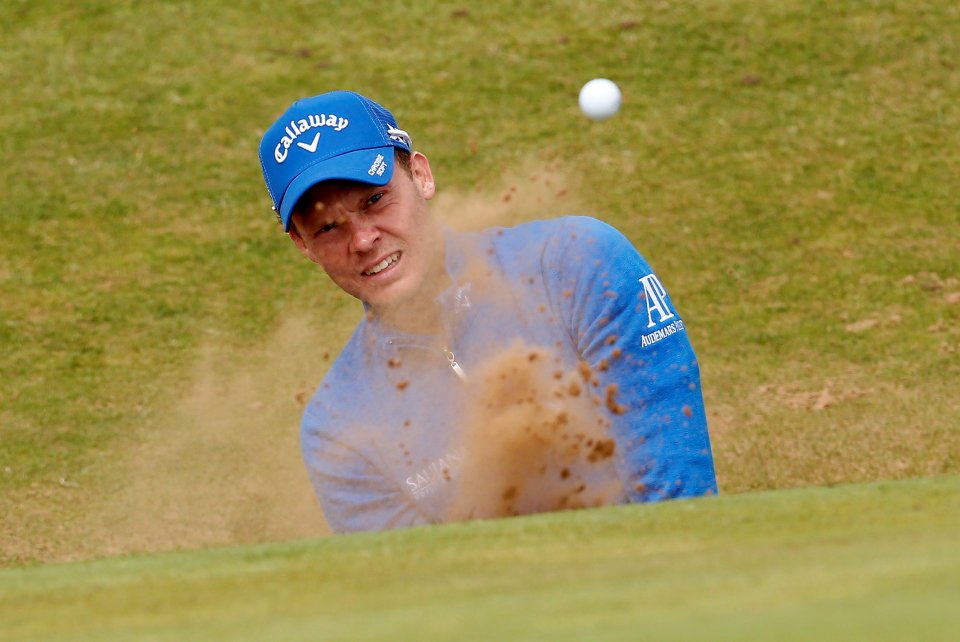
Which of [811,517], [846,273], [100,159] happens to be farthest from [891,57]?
[811,517]

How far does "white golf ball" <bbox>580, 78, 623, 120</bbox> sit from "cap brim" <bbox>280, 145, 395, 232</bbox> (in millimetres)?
3920

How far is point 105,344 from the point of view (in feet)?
22.6

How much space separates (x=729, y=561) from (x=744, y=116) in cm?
610

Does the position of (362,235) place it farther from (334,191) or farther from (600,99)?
(600,99)

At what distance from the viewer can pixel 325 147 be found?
359cm

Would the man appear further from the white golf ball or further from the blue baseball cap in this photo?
the white golf ball

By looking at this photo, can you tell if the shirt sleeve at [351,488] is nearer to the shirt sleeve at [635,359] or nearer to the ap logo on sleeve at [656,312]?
the shirt sleeve at [635,359]

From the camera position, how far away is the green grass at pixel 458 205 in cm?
579

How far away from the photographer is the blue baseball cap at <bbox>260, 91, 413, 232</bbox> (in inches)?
140

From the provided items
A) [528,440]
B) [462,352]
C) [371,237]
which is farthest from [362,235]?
[528,440]

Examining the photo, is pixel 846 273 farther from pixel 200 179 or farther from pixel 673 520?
pixel 673 520

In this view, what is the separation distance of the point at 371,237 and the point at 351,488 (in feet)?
2.19

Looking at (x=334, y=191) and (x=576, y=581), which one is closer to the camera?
(x=576, y=581)

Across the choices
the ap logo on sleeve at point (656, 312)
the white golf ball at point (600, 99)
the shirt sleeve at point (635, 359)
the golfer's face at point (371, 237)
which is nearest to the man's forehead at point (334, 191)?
the golfer's face at point (371, 237)
